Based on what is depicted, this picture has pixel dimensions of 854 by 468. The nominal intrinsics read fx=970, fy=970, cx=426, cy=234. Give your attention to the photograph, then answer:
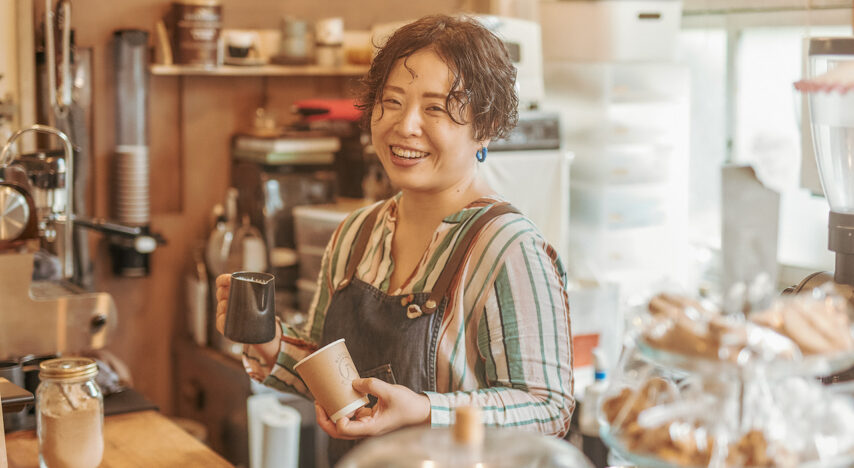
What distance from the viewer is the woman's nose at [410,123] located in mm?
1543

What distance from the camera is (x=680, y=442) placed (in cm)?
90

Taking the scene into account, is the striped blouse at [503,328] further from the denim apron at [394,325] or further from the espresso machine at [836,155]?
the espresso machine at [836,155]

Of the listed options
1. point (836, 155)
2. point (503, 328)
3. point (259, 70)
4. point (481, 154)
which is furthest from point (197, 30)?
point (836, 155)

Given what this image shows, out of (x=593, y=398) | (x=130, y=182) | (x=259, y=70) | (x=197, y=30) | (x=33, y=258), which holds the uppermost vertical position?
(x=197, y=30)

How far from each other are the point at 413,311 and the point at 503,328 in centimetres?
17

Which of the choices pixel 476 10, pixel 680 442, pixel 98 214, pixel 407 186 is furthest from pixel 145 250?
pixel 680 442

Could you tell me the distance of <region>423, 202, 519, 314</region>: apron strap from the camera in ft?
5.06

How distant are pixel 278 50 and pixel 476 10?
920 millimetres

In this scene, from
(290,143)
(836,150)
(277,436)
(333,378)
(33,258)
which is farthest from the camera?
(290,143)

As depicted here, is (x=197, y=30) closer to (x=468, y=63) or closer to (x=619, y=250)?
(x=619, y=250)

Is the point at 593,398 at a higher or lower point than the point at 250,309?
lower

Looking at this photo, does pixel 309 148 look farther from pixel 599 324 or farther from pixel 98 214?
pixel 599 324

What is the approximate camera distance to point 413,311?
5.11 ft

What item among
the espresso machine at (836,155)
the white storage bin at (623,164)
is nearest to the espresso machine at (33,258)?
the espresso machine at (836,155)
